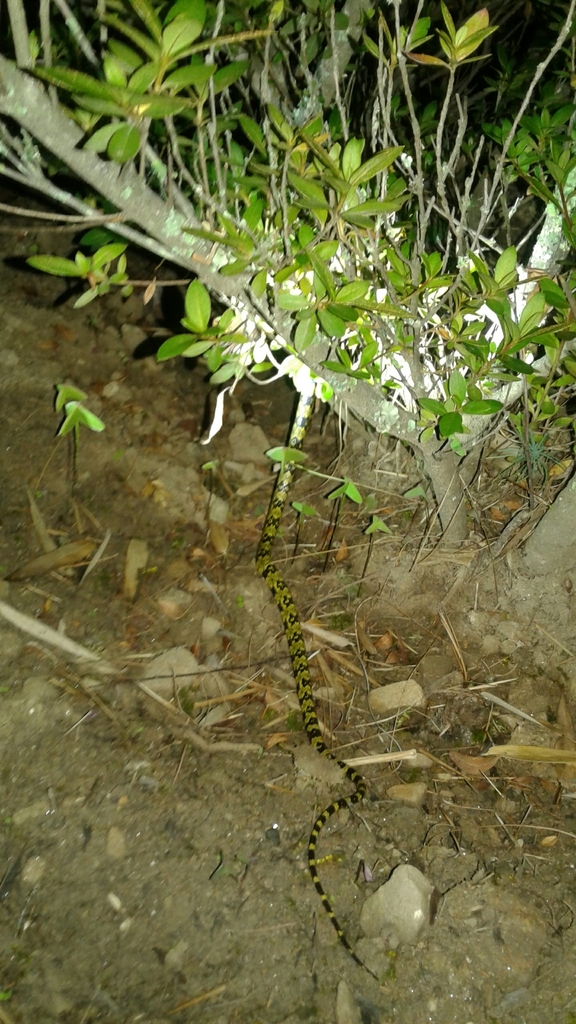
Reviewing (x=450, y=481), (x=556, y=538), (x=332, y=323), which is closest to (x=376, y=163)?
(x=332, y=323)

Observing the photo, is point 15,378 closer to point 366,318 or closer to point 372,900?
point 366,318

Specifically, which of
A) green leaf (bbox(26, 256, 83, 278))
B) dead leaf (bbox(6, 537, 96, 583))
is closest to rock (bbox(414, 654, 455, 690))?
dead leaf (bbox(6, 537, 96, 583))

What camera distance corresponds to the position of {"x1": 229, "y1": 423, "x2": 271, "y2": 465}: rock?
3.79m

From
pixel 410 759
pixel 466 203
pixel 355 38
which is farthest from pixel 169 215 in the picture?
pixel 410 759

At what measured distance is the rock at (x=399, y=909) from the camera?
213cm

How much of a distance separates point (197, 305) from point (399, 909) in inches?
80.5

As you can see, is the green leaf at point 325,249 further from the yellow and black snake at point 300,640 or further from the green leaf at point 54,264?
the yellow and black snake at point 300,640

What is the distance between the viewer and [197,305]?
1684 mm

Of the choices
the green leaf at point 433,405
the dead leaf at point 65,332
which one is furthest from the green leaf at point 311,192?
the dead leaf at point 65,332

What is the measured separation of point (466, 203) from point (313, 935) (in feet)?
8.03

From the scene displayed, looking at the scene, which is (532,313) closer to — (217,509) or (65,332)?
(217,509)

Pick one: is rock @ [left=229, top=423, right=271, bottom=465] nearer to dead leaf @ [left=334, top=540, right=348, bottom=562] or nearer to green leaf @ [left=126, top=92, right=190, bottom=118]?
dead leaf @ [left=334, top=540, right=348, bottom=562]

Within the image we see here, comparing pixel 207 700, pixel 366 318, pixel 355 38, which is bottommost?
pixel 207 700

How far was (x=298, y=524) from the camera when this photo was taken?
3.48 meters
